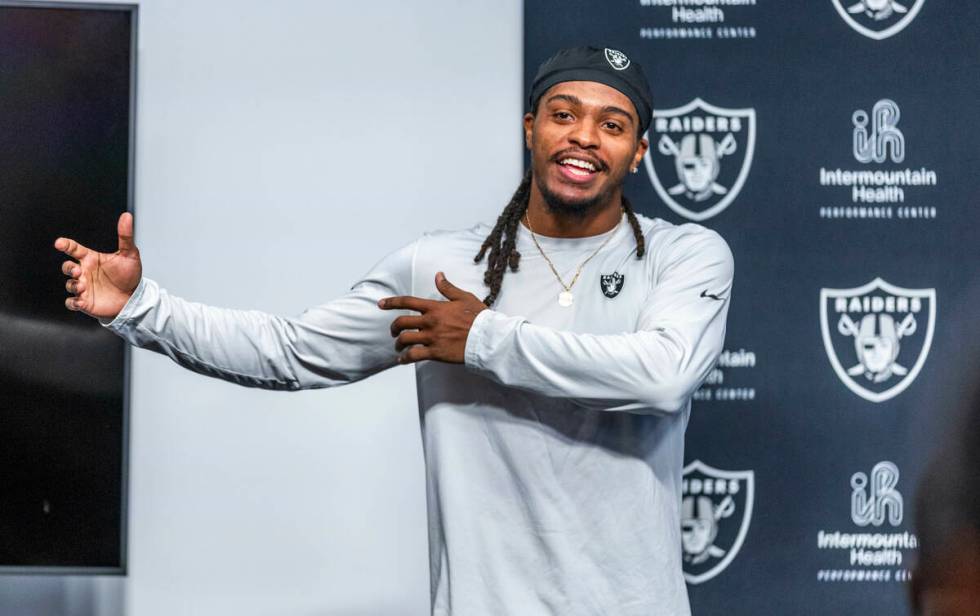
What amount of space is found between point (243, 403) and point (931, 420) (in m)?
1.62

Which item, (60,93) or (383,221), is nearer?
(60,93)

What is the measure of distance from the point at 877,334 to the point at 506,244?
1122 millimetres

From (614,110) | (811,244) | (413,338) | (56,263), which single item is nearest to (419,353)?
(413,338)

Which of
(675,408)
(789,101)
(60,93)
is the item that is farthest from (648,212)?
(60,93)

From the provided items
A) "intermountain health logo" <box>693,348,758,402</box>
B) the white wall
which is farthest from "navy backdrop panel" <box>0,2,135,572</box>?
"intermountain health logo" <box>693,348,758,402</box>

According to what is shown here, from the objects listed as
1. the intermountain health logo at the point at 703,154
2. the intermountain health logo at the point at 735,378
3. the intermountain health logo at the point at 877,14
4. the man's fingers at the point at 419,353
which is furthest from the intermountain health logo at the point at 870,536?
the man's fingers at the point at 419,353

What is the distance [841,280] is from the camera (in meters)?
2.78

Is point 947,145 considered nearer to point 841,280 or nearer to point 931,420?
point 841,280

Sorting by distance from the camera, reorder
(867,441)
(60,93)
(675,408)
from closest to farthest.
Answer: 1. (675,408)
2. (60,93)
3. (867,441)

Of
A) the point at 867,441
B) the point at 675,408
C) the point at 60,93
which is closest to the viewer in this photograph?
the point at 675,408

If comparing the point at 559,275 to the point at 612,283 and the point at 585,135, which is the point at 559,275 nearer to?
the point at 612,283

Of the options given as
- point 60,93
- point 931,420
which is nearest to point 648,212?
point 931,420

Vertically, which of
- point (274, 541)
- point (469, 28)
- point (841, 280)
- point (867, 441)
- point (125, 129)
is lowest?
point (274, 541)

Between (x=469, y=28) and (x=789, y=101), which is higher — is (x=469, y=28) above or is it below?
above
